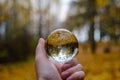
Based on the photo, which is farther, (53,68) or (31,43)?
(31,43)

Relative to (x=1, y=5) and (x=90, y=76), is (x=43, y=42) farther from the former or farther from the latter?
(x=1, y=5)

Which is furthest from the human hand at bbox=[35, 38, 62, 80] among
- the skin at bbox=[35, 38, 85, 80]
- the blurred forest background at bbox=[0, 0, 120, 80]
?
the blurred forest background at bbox=[0, 0, 120, 80]

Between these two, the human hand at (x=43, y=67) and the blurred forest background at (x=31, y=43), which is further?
the blurred forest background at (x=31, y=43)

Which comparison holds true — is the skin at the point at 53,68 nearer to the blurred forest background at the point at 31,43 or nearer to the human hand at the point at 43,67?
the human hand at the point at 43,67

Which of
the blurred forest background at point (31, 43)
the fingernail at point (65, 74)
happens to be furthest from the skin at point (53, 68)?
the blurred forest background at point (31, 43)

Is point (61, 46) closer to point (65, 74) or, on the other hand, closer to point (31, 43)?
point (65, 74)

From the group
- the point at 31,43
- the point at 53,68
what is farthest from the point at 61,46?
the point at 31,43

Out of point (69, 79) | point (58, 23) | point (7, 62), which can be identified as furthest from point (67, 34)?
point (58, 23)

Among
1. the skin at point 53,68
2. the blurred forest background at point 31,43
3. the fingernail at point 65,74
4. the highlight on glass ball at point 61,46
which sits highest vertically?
the highlight on glass ball at point 61,46
